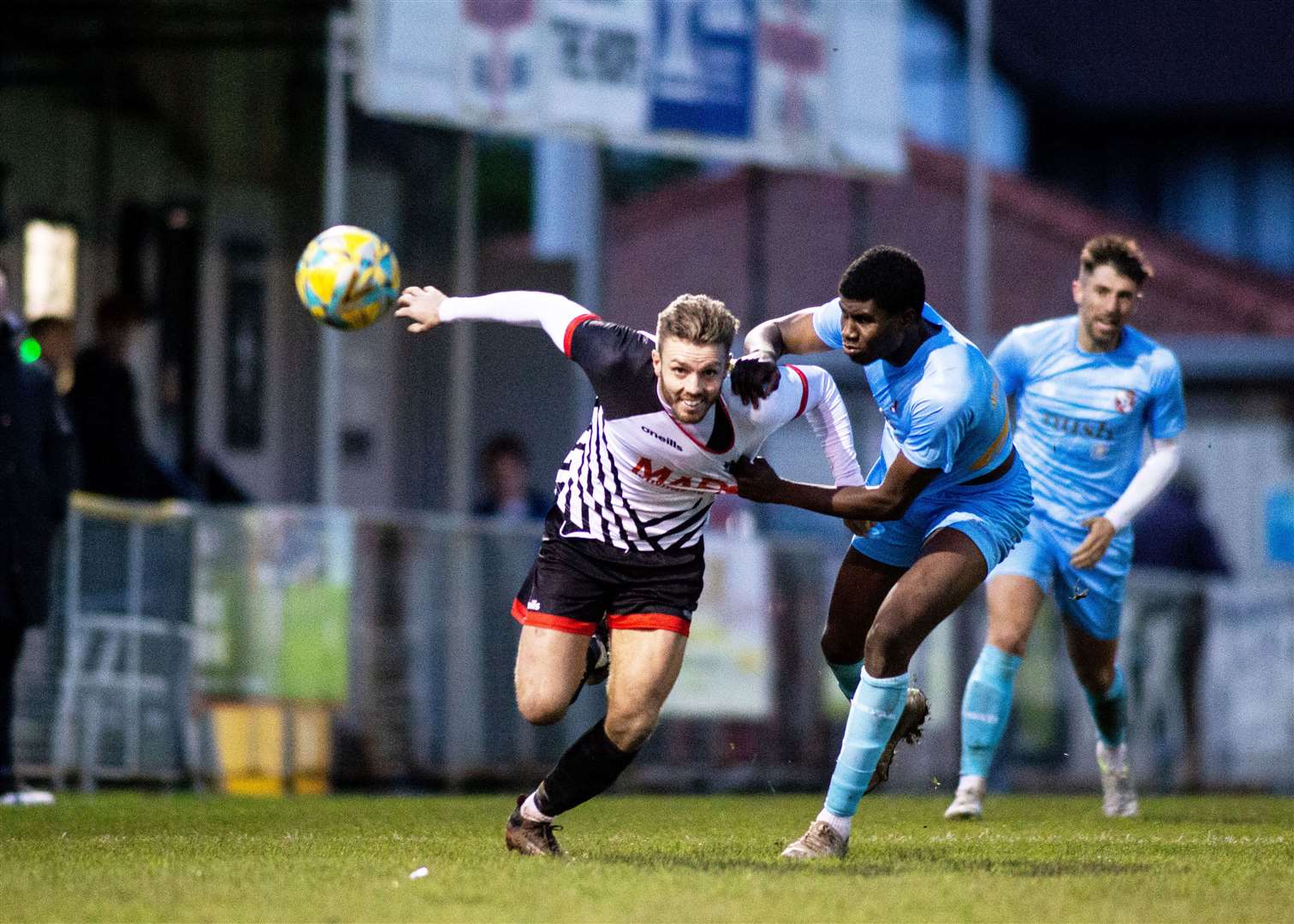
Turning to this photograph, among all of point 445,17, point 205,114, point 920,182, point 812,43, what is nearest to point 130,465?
point 445,17

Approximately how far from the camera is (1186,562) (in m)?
19.2

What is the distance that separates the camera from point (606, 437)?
8125mm

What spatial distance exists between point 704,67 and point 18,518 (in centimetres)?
800

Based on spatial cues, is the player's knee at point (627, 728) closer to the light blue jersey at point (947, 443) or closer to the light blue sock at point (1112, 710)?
the light blue jersey at point (947, 443)

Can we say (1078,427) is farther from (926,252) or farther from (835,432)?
(926,252)

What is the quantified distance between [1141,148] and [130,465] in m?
28.7

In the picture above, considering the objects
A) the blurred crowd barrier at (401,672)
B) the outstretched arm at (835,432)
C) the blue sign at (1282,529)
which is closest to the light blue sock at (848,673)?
the outstretched arm at (835,432)

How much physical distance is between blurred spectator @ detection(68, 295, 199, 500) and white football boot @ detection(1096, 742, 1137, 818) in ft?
22.4

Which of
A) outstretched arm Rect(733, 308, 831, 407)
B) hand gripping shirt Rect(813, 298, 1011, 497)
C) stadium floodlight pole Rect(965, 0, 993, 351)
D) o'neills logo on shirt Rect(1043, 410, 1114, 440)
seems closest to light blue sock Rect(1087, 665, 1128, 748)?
o'neills logo on shirt Rect(1043, 410, 1114, 440)

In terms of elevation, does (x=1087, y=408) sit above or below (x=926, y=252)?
below

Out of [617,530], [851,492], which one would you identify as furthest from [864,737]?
[617,530]

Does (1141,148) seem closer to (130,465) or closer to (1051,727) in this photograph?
(1051,727)

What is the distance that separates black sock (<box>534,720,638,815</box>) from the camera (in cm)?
799

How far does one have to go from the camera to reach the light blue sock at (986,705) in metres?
10.6
